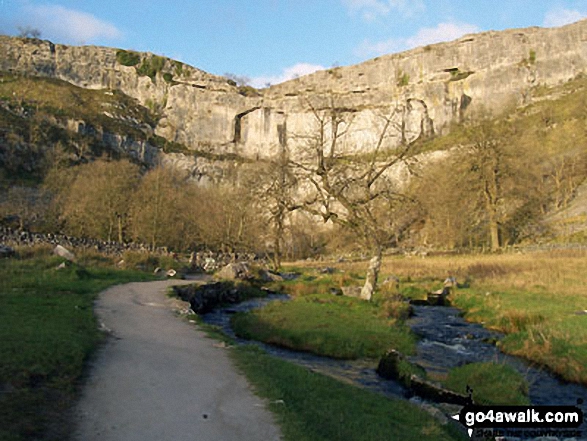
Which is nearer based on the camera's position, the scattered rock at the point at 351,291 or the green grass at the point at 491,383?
the green grass at the point at 491,383

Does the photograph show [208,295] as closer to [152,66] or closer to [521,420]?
[521,420]

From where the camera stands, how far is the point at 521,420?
7.27 meters

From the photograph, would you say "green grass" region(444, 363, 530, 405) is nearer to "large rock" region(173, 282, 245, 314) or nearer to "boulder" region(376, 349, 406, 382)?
"boulder" region(376, 349, 406, 382)

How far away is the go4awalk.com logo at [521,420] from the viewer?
6918 millimetres

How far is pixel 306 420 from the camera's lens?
5742 mm

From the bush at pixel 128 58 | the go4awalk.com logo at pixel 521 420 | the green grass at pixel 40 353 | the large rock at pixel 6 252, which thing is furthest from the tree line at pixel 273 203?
the bush at pixel 128 58

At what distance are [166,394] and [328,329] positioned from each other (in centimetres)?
753

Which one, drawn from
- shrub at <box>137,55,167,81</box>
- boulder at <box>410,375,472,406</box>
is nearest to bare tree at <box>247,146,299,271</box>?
boulder at <box>410,375,472,406</box>

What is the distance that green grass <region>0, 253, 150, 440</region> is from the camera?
502 centimetres

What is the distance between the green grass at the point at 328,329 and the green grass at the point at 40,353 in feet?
17.7

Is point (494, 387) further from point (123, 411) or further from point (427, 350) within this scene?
point (123, 411)

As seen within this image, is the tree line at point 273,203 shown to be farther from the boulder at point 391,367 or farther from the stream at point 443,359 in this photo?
the boulder at point 391,367

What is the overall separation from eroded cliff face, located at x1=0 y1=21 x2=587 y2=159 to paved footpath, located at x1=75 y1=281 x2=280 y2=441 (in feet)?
320

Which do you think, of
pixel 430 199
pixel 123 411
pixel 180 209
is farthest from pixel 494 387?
pixel 430 199
